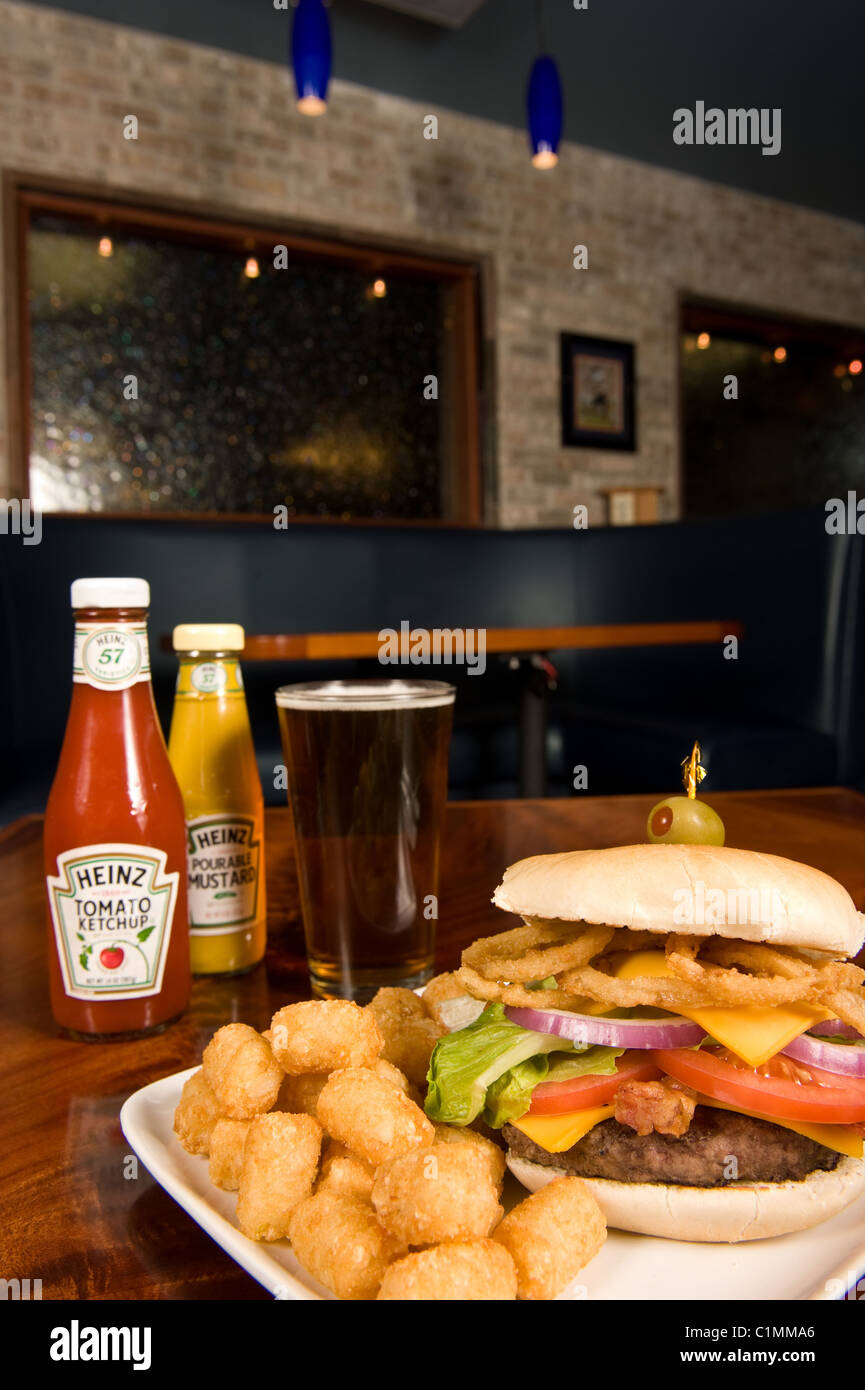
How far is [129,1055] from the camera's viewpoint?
713 millimetres

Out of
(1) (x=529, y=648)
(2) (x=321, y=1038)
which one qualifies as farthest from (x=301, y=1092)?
(1) (x=529, y=648)

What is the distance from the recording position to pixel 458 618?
162 inches

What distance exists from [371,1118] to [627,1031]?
0.50ft

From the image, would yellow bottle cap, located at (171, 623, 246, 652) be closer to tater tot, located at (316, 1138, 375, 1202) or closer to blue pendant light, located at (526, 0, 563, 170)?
tater tot, located at (316, 1138, 375, 1202)

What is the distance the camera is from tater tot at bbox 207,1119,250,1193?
0.53 metres

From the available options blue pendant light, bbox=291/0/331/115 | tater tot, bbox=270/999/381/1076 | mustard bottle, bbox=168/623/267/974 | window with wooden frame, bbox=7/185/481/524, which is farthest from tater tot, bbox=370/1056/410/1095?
window with wooden frame, bbox=7/185/481/524

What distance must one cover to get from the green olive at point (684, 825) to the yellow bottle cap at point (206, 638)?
0.39 meters

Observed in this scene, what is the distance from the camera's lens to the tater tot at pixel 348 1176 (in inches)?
19.5

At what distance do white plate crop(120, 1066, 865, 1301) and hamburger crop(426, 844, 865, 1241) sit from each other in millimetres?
11

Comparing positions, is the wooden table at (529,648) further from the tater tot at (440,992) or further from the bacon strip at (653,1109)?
the bacon strip at (653,1109)

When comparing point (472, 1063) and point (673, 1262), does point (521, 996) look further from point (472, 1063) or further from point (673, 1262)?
point (673, 1262)

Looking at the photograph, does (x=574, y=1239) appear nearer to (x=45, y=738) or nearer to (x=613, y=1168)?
(x=613, y=1168)

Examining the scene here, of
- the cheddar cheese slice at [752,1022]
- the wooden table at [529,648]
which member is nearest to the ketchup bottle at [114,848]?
the cheddar cheese slice at [752,1022]
